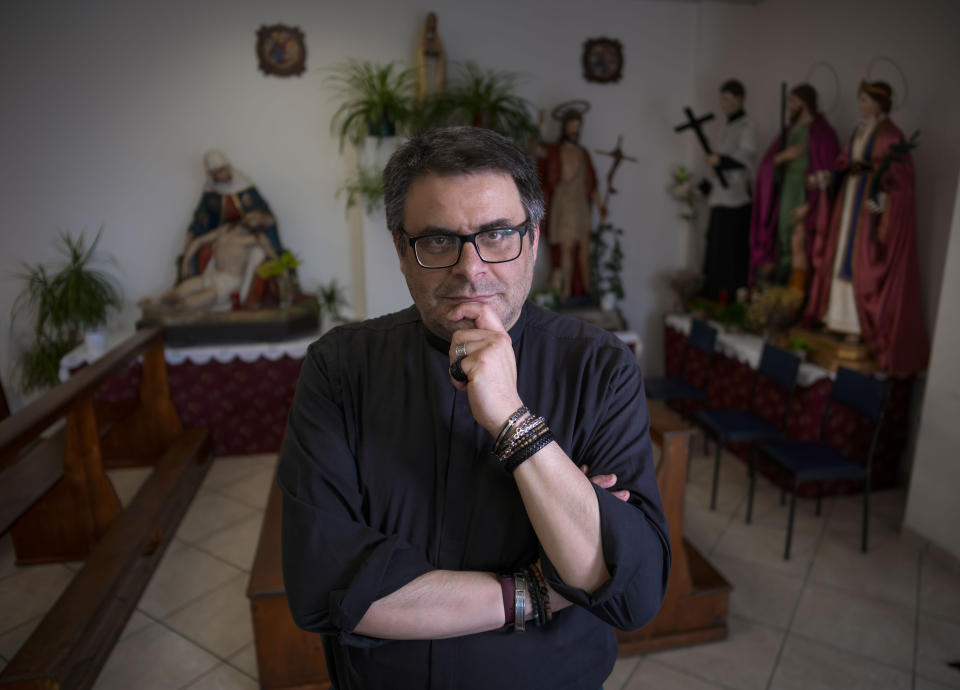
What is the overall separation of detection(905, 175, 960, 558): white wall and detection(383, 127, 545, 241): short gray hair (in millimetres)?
2564

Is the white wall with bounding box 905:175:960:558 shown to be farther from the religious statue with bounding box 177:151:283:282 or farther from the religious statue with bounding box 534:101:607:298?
the religious statue with bounding box 177:151:283:282

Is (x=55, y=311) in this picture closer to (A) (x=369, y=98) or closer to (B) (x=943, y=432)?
(A) (x=369, y=98)

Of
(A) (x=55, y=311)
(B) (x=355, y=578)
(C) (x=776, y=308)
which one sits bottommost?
(A) (x=55, y=311)

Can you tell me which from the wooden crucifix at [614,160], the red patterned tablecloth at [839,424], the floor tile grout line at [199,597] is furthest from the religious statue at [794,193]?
the floor tile grout line at [199,597]

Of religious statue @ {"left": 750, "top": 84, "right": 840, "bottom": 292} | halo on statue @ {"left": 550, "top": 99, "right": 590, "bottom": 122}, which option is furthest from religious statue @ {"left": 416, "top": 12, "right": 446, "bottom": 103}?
religious statue @ {"left": 750, "top": 84, "right": 840, "bottom": 292}

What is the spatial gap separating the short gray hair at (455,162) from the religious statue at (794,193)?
10.6 feet

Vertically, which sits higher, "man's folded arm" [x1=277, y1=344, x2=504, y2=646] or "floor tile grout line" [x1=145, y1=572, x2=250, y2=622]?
"man's folded arm" [x1=277, y1=344, x2=504, y2=646]

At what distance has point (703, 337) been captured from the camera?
407cm

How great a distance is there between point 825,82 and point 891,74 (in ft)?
1.83

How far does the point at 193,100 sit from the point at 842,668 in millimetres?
5006

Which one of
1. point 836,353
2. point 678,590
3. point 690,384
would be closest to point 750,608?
point 678,590

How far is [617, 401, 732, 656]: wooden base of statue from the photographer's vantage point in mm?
2111

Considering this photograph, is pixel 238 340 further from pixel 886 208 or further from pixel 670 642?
pixel 886 208

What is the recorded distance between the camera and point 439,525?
917mm
